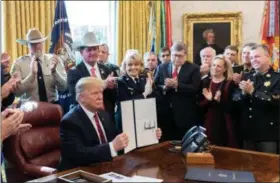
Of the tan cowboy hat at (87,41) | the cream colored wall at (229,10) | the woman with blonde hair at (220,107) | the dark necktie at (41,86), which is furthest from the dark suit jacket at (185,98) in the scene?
the cream colored wall at (229,10)

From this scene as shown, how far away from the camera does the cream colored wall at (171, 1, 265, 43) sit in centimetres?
645

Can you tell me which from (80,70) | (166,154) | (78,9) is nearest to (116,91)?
(80,70)

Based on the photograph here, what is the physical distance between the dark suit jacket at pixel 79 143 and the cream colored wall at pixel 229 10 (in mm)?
4650

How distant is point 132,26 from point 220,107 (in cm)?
305

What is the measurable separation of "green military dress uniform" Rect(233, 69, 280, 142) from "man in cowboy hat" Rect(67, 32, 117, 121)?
46.0 inches

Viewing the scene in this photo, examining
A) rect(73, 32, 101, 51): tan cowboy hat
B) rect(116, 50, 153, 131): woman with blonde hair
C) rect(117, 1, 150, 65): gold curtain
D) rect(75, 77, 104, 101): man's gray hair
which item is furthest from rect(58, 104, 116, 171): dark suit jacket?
rect(117, 1, 150, 65): gold curtain

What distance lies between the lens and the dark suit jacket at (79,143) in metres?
2.21

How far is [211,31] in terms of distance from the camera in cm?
655

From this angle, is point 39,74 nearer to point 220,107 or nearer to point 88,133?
point 88,133

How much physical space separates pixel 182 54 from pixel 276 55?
3.04 meters

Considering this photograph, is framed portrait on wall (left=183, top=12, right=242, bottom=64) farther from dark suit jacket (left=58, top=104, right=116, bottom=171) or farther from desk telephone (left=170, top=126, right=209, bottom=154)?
dark suit jacket (left=58, top=104, right=116, bottom=171)

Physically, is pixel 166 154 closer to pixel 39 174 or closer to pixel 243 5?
pixel 39 174

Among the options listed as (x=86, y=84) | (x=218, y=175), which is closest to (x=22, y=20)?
(x=86, y=84)

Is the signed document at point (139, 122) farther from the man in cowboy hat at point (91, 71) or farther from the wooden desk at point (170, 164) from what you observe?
the man in cowboy hat at point (91, 71)
